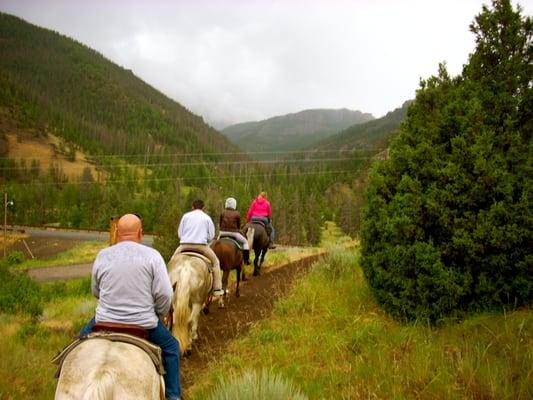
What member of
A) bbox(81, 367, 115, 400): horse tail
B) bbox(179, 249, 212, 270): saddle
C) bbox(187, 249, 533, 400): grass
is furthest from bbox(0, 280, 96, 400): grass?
bbox(81, 367, 115, 400): horse tail

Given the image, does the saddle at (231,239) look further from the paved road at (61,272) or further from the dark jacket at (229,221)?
the paved road at (61,272)

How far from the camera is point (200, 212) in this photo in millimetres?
8586

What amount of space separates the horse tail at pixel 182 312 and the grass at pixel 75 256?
34938 mm

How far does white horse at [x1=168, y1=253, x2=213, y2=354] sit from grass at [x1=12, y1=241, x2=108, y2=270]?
34.5 meters

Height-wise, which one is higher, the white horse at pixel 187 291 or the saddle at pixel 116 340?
the saddle at pixel 116 340

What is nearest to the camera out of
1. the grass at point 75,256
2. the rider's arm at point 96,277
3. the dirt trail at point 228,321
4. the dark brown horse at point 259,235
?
the rider's arm at point 96,277

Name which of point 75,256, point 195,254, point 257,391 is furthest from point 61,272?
point 257,391

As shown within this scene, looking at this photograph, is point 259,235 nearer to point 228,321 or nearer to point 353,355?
point 228,321

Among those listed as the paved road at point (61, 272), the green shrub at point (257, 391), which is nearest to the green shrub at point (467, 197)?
the green shrub at point (257, 391)

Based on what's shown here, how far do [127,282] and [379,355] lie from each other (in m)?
3.33

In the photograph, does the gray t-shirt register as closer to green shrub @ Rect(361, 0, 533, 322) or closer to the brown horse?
green shrub @ Rect(361, 0, 533, 322)

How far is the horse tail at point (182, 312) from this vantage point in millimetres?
6957

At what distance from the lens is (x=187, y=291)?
7250 millimetres

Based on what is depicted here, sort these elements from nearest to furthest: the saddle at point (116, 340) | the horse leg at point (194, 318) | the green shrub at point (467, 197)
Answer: the saddle at point (116, 340) → the green shrub at point (467, 197) → the horse leg at point (194, 318)
